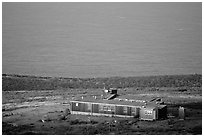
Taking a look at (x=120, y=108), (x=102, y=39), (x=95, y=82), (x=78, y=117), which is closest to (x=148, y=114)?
(x=120, y=108)

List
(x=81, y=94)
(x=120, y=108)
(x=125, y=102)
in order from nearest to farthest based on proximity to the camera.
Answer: (x=120, y=108) → (x=125, y=102) → (x=81, y=94)

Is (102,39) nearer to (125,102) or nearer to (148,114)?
(125,102)

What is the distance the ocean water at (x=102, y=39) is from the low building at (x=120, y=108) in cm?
507

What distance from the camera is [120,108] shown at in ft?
51.5

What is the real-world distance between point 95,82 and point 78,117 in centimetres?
482

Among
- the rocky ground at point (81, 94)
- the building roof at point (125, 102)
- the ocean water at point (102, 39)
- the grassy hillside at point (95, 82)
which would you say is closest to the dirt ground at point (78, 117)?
the rocky ground at point (81, 94)

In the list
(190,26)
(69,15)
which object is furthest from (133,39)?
(69,15)

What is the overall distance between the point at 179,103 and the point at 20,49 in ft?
31.0

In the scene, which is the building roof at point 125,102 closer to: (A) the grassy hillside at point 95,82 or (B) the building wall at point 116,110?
(B) the building wall at point 116,110

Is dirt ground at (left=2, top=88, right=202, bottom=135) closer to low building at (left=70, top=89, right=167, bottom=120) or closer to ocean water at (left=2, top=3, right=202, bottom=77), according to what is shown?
low building at (left=70, top=89, right=167, bottom=120)

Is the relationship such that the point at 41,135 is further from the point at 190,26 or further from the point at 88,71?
the point at 190,26

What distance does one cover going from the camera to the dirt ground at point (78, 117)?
48.7 feet

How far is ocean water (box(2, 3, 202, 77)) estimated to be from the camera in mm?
21797

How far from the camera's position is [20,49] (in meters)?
23.3
